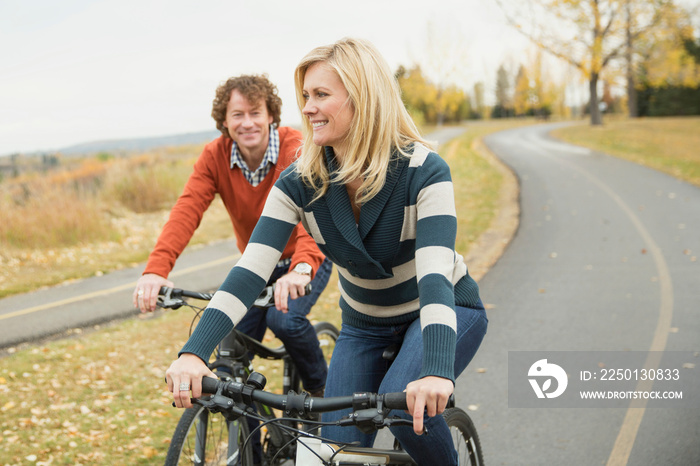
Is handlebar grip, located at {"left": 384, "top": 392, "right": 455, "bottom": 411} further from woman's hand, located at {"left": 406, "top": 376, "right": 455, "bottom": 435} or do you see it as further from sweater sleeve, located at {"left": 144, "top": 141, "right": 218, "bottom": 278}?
sweater sleeve, located at {"left": 144, "top": 141, "right": 218, "bottom": 278}

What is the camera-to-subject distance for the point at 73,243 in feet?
40.8

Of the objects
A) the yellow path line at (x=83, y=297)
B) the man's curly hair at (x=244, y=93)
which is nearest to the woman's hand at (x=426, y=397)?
the man's curly hair at (x=244, y=93)

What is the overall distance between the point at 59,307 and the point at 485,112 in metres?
104

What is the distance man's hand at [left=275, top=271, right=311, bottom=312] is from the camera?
2832 millimetres

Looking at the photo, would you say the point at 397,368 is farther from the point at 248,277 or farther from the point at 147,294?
the point at 147,294

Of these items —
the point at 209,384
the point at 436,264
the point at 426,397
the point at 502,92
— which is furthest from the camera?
the point at 502,92

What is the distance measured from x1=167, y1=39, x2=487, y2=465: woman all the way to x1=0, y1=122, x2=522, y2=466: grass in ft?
8.18

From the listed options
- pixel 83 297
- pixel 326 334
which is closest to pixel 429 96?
pixel 83 297

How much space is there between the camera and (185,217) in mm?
3676

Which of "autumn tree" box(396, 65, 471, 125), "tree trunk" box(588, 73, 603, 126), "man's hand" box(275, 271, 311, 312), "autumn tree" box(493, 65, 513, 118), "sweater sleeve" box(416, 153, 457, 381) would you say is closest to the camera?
"sweater sleeve" box(416, 153, 457, 381)

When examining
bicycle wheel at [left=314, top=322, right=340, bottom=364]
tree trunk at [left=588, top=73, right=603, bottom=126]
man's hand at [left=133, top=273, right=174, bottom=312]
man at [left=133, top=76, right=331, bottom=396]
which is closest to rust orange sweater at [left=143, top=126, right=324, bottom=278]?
man at [left=133, top=76, right=331, bottom=396]

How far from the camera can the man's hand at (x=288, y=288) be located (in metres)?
2.83

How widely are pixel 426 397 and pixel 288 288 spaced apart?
111 centimetres

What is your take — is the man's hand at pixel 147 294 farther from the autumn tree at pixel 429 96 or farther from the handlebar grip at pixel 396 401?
the autumn tree at pixel 429 96
